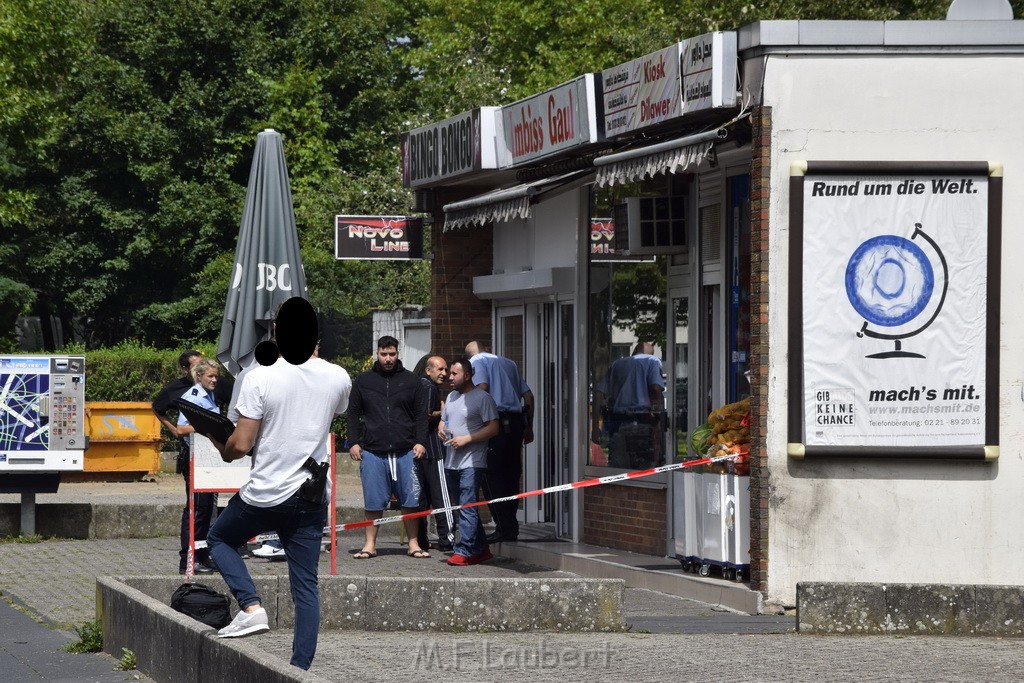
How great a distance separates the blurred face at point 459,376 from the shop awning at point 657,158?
2.28 meters

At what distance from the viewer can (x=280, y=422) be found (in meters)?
7.42

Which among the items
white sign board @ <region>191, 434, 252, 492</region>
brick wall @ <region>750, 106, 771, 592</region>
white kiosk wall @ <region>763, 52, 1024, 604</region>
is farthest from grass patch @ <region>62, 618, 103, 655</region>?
white kiosk wall @ <region>763, 52, 1024, 604</region>

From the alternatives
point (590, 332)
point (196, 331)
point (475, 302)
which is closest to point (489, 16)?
point (196, 331)

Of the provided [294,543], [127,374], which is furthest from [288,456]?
[127,374]

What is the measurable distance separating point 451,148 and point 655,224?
3771 mm

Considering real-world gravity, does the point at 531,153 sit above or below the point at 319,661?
Answer: above

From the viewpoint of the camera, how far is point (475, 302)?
17.4 m

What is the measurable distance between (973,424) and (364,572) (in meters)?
4.78

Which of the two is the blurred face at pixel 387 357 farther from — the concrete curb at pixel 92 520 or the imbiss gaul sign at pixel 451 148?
the concrete curb at pixel 92 520

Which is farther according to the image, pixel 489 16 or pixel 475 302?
pixel 489 16

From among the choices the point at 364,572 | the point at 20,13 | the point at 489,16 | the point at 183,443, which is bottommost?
the point at 364,572

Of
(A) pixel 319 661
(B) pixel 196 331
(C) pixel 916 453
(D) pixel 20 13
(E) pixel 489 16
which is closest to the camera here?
(A) pixel 319 661

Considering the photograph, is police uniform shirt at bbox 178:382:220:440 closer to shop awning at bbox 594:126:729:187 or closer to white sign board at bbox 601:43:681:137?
shop awning at bbox 594:126:729:187

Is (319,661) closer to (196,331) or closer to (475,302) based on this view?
(475,302)
